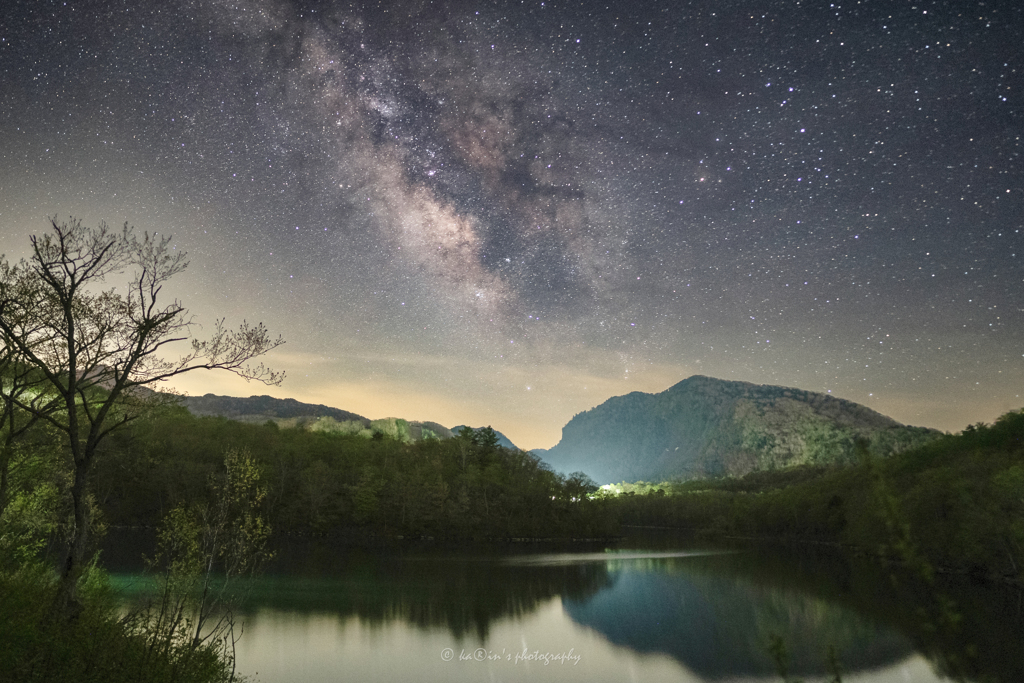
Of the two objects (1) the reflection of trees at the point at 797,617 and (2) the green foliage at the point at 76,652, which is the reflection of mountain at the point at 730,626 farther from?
(2) the green foliage at the point at 76,652

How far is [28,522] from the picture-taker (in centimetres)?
2156

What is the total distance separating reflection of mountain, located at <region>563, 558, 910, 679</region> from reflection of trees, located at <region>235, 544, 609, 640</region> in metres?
4.46

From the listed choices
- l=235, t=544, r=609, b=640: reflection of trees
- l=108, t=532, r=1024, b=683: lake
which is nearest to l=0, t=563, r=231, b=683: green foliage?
l=108, t=532, r=1024, b=683: lake

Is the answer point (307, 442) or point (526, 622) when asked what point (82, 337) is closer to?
point (526, 622)

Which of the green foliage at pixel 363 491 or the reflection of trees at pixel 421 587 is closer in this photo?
the reflection of trees at pixel 421 587

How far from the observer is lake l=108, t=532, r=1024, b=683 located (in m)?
27.0

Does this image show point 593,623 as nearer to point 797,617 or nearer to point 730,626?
point 730,626

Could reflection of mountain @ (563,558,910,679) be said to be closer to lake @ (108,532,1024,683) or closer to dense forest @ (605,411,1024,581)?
lake @ (108,532,1024,683)

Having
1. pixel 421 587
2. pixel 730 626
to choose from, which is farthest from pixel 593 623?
pixel 421 587

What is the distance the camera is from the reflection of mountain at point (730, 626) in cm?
2927

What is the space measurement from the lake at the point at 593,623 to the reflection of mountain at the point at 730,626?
0.45ft

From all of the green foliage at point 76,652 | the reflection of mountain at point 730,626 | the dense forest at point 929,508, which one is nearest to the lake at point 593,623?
the reflection of mountain at point 730,626

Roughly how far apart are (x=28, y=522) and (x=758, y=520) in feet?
399

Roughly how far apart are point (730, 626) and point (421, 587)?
23174 mm
